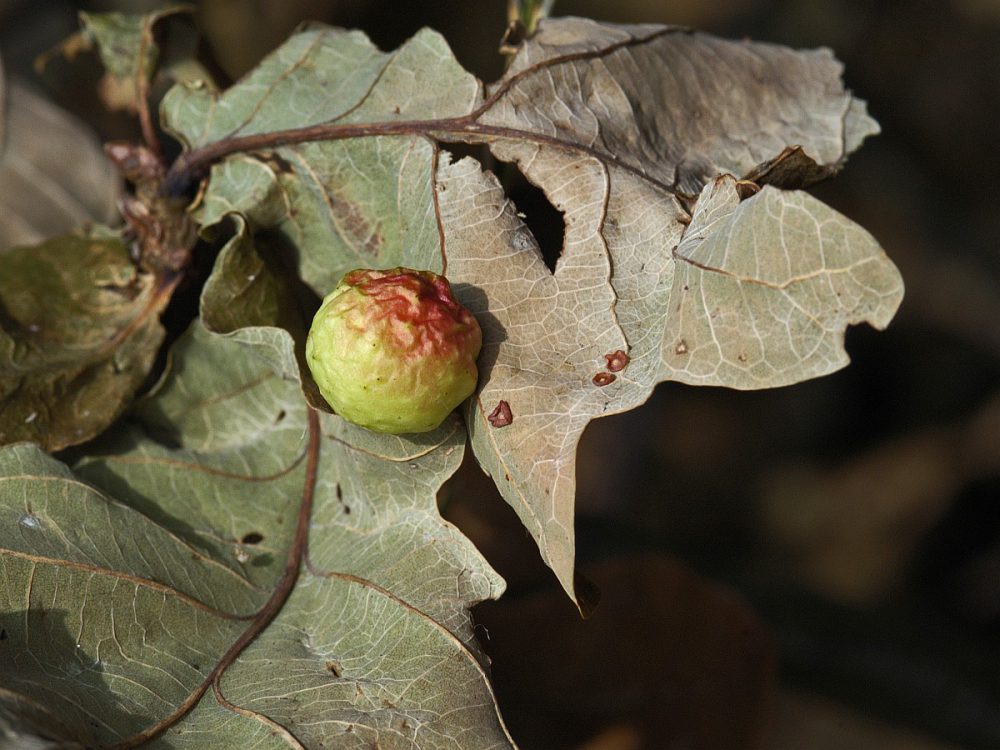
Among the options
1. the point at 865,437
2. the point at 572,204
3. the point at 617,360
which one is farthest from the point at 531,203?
the point at 865,437

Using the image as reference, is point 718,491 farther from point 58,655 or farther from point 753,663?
point 58,655

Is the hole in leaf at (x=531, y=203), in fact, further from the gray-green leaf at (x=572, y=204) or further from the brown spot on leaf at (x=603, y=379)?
the brown spot on leaf at (x=603, y=379)

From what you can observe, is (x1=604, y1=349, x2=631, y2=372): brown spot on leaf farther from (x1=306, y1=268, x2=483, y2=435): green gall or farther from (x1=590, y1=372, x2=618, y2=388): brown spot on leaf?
(x1=306, y1=268, x2=483, y2=435): green gall

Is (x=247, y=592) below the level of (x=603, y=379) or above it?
below

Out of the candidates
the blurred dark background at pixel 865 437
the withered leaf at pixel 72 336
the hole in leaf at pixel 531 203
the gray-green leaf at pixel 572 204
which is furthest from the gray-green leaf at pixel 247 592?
the blurred dark background at pixel 865 437

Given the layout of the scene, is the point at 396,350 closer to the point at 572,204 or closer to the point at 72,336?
the point at 572,204
